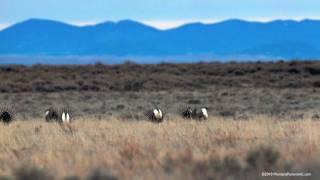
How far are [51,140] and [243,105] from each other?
17.4 metres

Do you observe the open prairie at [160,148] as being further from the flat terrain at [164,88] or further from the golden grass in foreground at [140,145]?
the flat terrain at [164,88]

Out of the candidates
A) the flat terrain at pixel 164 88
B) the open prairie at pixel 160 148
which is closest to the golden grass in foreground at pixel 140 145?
the open prairie at pixel 160 148

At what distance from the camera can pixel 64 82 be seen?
44531 mm

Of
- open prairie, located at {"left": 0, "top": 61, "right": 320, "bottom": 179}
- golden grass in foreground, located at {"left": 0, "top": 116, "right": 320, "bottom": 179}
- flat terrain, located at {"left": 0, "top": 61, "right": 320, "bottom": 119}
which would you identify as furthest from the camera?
flat terrain, located at {"left": 0, "top": 61, "right": 320, "bottom": 119}

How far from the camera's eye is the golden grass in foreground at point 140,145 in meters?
8.53

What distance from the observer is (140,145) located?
10312 mm

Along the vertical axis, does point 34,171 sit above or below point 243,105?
above

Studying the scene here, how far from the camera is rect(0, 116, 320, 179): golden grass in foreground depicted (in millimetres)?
8531

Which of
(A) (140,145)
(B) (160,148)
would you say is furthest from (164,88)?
(B) (160,148)

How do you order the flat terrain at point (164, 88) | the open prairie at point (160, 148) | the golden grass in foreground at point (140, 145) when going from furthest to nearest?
the flat terrain at point (164, 88) → the golden grass in foreground at point (140, 145) → the open prairie at point (160, 148)

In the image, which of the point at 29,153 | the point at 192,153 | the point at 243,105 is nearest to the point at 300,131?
the point at 192,153

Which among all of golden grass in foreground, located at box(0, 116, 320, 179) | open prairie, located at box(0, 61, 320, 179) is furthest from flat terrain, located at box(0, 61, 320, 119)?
golden grass in foreground, located at box(0, 116, 320, 179)

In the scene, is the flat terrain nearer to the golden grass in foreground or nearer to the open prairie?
the open prairie

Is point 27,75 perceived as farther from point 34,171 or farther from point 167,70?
point 34,171
